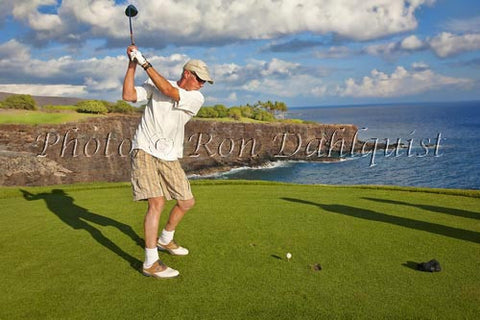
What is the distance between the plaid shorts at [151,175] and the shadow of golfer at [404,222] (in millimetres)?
3844

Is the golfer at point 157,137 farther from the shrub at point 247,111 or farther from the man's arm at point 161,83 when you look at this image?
the shrub at point 247,111

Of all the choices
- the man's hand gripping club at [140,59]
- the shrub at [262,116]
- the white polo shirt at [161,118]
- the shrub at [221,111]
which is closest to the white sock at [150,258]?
the white polo shirt at [161,118]

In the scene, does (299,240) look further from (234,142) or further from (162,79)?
(234,142)

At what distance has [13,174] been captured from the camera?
156ft

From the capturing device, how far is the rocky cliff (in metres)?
53.9

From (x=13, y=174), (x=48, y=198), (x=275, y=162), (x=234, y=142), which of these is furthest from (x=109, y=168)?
(x=48, y=198)

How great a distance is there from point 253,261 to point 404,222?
336cm

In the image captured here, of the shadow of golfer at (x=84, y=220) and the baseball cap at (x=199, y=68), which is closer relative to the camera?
the baseball cap at (x=199, y=68)

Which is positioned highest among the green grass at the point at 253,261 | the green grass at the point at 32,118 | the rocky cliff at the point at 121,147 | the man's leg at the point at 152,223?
the man's leg at the point at 152,223

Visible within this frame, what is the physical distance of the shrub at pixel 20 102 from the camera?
70625mm

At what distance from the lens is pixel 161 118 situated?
4.72 meters

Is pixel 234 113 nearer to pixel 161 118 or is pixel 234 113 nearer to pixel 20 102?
pixel 20 102

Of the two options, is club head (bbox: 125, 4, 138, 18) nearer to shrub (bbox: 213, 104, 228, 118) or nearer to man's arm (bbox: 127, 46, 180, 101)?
man's arm (bbox: 127, 46, 180, 101)

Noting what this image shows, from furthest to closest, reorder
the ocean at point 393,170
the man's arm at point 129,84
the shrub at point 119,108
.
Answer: the shrub at point 119,108 < the ocean at point 393,170 < the man's arm at point 129,84
